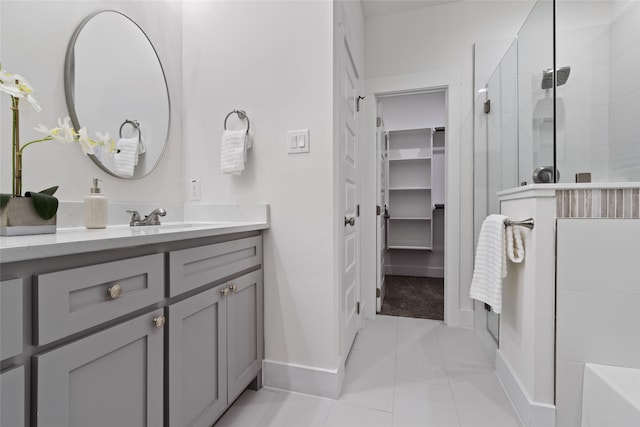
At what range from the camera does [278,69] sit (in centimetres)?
148

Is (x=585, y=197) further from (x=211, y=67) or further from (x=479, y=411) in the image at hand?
(x=211, y=67)

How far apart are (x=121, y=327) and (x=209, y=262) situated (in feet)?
1.24

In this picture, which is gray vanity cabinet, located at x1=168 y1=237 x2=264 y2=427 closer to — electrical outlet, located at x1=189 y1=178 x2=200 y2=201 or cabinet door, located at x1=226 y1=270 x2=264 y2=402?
cabinet door, located at x1=226 y1=270 x2=264 y2=402

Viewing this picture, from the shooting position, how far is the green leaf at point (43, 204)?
2.58 feet

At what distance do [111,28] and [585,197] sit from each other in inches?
87.7

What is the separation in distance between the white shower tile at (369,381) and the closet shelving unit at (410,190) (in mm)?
2247

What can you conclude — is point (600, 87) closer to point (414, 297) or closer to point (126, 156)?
point (414, 297)

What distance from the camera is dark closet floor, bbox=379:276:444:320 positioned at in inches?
103

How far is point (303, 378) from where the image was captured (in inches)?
56.4

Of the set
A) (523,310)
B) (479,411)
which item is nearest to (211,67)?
(523,310)

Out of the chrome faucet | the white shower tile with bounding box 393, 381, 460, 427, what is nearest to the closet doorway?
the white shower tile with bounding box 393, 381, 460, 427

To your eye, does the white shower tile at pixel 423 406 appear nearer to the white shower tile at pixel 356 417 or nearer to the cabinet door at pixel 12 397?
the white shower tile at pixel 356 417

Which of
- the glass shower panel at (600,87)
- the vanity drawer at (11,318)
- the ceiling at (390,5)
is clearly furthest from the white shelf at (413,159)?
the vanity drawer at (11,318)

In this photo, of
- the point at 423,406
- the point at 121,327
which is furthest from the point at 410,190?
the point at 121,327
